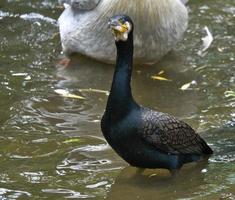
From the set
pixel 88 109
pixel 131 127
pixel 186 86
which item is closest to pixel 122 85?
pixel 131 127

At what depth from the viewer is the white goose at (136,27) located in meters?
7.77

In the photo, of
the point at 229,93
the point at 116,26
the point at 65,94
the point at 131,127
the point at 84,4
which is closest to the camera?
the point at 116,26

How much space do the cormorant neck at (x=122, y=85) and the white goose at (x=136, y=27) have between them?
2343 mm

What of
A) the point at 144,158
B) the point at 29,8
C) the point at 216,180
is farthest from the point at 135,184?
the point at 29,8

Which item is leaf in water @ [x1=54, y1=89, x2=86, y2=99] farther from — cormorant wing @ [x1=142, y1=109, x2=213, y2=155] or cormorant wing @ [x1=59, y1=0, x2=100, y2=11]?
cormorant wing @ [x1=142, y1=109, x2=213, y2=155]

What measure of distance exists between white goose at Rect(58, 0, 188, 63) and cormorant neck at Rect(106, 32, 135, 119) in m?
2.34

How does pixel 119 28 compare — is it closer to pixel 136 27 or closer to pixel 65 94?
pixel 65 94

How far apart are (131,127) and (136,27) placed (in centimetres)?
273

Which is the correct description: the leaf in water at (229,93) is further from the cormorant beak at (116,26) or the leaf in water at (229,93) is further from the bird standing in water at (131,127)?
the cormorant beak at (116,26)

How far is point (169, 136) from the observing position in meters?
5.57

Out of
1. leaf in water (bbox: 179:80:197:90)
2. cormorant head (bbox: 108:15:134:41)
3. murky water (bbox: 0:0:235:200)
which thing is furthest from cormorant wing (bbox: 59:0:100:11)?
cormorant head (bbox: 108:15:134:41)

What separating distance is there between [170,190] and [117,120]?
655 millimetres

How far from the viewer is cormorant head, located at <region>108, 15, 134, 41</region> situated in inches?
199

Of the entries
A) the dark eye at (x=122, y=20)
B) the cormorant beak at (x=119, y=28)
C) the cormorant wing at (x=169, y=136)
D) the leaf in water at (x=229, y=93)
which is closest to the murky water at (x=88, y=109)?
the leaf in water at (x=229, y=93)
